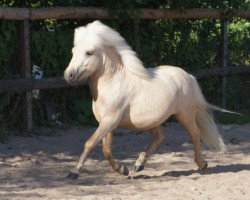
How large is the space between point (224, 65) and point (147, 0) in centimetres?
258

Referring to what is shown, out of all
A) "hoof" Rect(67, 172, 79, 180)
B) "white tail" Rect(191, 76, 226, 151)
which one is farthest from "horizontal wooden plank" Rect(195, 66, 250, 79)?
"hoof" Rect(67, 172, 79, 180)

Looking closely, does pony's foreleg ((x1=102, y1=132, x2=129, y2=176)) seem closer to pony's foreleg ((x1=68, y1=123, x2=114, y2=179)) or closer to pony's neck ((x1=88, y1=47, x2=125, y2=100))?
pony's foreleg ((x1=68, y1=123, x2=114, y2=179))

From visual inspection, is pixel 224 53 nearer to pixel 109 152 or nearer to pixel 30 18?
pixel 30 18

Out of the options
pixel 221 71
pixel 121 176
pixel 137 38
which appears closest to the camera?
pixel 121 176

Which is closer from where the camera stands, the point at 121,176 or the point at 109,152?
the point at 109,152

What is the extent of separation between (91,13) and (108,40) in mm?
3278

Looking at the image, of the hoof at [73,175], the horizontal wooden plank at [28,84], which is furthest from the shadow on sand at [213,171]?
the horizontal wooden plank at [28,84]

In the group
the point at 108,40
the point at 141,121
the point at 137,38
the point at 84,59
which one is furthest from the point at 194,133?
the point at 137,38

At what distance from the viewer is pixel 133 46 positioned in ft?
35.6

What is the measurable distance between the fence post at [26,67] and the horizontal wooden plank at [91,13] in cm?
21

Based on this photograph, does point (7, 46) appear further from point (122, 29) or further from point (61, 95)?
point (122, 29)

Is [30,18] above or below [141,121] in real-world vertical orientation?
above

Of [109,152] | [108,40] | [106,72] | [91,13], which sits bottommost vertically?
[109,152]

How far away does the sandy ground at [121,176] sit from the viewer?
611 centimetres
